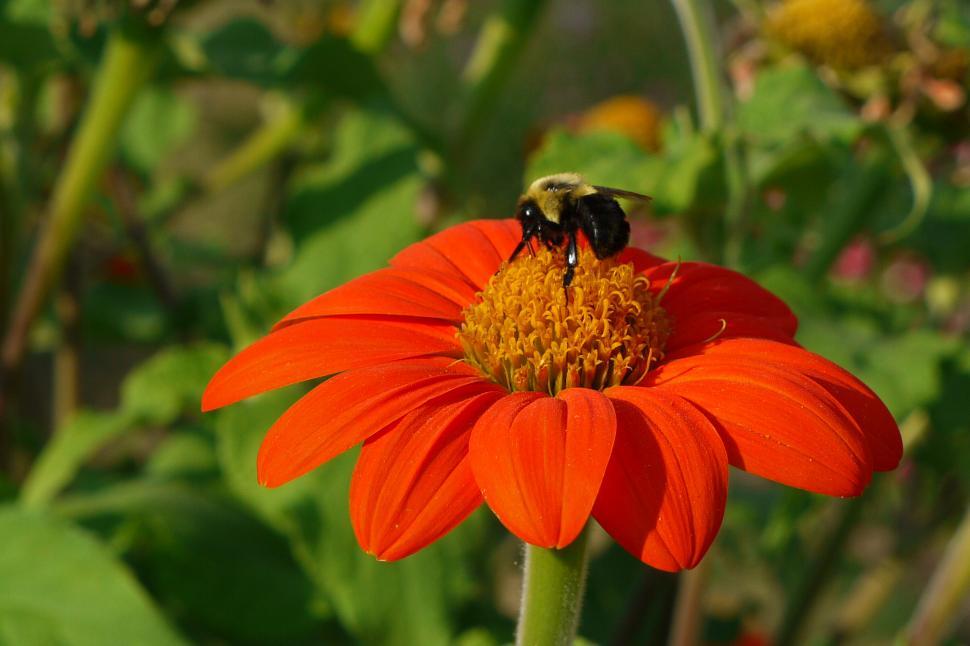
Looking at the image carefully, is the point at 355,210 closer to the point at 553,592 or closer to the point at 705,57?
the point at 705,57

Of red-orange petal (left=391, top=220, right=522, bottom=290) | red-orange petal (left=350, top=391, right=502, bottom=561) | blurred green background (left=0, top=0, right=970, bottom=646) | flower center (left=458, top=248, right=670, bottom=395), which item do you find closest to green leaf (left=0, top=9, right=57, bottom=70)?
blurred green background (left=0, top=0, right=970, bottom=646)

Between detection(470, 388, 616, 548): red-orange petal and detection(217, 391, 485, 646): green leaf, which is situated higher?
detection(470, 388, 616, 548): red-orange petal

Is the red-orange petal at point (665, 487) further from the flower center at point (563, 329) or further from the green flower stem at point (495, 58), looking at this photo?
the green flower stem at point (495, 58)

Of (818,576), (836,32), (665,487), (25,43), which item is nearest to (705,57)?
(836,32)

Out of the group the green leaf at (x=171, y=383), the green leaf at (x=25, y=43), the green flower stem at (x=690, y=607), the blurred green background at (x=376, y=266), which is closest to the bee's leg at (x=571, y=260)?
Answer: the blurred green background at (x=376, y=266)

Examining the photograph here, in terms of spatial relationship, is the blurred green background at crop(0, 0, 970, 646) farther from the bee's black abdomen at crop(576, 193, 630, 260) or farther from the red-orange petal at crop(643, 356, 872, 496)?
the red-orange petal at crop(643, 356, 872, 496)

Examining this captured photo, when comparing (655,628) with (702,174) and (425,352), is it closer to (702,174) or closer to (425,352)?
(702,174)

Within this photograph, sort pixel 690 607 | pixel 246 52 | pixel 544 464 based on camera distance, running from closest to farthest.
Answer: pixel 544 464
pixel 690 607
pixel 246 52
